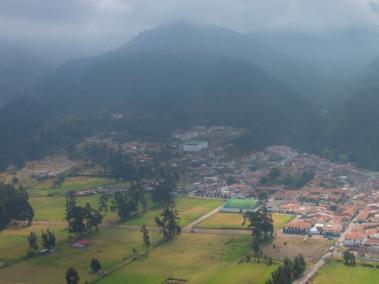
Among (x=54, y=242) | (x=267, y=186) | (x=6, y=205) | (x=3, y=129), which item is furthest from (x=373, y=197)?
(x=3, y=129)

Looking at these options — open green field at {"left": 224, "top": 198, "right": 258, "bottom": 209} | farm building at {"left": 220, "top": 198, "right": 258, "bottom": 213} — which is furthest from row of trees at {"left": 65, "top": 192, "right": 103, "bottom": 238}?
open green field at {"left": 224, "top": 198, "right": 258, "bottom": 209}

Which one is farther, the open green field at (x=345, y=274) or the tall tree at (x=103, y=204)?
the tall tree at (x=103, y=204)

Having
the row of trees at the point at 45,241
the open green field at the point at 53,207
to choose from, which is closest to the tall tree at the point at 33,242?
→ the row of trees at the point at 45,241

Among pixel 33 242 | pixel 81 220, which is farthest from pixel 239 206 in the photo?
pixel 33 242

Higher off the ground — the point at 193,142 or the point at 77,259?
the point at 193,142

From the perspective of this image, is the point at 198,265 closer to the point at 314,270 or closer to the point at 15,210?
the point at 314,270

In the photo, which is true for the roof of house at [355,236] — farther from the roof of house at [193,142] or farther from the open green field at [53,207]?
the roof of house at [193,142]
